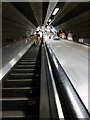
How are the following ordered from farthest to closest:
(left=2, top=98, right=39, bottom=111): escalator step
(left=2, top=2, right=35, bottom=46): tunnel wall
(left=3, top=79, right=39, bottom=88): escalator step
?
(left=2, top=2, right=35, bottom=46): tunnel wall, (left=3, top=79, right=39, bottom=88): escalator step, (left=2, top=98, right=39, bottom=111): escalator step

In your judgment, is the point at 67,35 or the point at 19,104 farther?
the point at 67,35

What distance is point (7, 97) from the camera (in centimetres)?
463

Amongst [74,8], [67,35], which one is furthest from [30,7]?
[67,35]

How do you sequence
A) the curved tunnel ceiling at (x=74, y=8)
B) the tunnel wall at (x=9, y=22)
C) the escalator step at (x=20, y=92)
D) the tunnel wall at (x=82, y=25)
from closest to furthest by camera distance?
the escalator step at (x=20, y=92) < the tunnel wall at (x=9, y=22) < the curved tunnel ceiling at (x=74, y=8) < the tunnel wall at (x=82, y=25)

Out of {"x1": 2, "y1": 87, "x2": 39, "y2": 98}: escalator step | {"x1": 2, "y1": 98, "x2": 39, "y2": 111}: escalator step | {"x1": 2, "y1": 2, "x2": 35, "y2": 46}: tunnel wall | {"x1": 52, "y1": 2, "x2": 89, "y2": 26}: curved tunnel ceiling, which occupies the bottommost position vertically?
{"x1": 2, "y1": 98, "x2": 39, "y2": 111}: escalator step

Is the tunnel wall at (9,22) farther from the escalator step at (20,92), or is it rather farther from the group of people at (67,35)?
the group of people at (67,35)

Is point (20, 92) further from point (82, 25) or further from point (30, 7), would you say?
point (82, 25)

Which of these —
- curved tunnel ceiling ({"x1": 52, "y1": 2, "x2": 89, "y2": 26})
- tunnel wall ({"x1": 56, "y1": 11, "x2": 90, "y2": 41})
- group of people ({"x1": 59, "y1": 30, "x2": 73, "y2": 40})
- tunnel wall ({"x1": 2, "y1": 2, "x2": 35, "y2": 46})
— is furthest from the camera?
group of people ({"x1": 59, "y1": 30, "x2": 73, "y2": 40})

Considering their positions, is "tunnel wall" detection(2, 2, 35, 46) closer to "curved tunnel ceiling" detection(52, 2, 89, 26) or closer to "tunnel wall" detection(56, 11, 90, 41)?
"curved tunnel ceiling" detection(52, 2, 89, 26)

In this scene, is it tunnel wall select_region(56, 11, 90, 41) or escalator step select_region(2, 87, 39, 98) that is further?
tunnel wall select_region(56, 11, 90, 41)

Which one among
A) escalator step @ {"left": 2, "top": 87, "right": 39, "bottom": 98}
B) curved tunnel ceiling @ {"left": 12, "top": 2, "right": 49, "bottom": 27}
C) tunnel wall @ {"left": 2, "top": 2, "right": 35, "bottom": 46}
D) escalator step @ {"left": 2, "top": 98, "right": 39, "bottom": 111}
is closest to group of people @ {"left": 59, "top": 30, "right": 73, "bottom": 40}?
curved tunnel ceiling @ {"left": 12, "top": 2, "right": 49, "bottom": 27}

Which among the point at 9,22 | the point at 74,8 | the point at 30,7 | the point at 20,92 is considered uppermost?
the point at 30,7

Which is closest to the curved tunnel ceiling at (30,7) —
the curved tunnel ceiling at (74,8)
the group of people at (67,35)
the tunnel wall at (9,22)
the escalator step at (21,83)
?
the tunnel wall at (9,22)

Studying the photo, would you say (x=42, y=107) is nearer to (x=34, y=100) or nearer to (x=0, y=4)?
(x=34, y=100)
